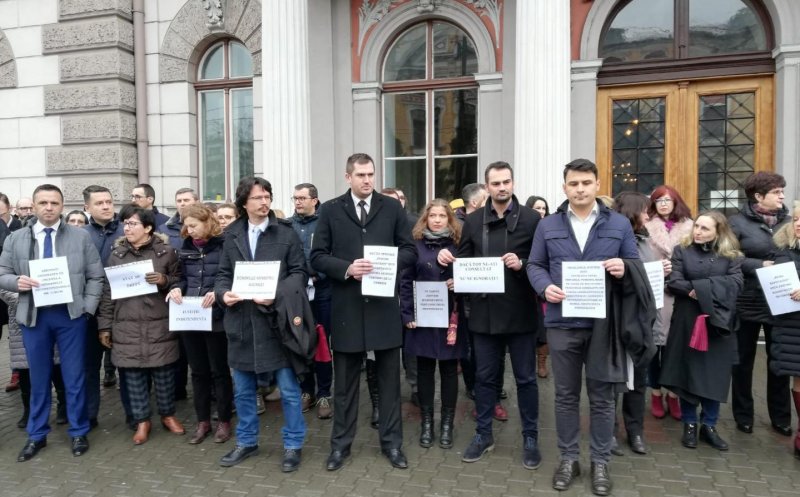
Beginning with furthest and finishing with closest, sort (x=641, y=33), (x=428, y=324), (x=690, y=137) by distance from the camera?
(x=641, y=33)
(x=690, y=137)
(x=428, y=324)

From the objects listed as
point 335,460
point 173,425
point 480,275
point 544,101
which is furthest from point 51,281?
point 544,101

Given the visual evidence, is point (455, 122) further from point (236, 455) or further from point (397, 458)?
point (236, 455)

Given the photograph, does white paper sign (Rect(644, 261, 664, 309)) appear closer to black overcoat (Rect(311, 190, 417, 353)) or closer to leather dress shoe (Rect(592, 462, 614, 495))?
leather dress shoe (Rect(592, 462, 614, 495))

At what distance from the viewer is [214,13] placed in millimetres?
9516

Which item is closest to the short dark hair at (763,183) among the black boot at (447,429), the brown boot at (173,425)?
the black boot at (447,429)

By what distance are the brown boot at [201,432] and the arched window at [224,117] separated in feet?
19.1

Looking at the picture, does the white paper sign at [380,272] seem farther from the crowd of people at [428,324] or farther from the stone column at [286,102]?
the stone column at [286,102]

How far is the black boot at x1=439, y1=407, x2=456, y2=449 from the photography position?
460 cm

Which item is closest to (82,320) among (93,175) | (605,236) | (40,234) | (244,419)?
(40,234)

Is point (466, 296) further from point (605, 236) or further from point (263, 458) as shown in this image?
point (263, 458)

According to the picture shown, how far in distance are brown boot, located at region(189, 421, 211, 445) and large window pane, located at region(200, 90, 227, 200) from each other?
19.4 ft

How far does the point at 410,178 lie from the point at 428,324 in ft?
17.2

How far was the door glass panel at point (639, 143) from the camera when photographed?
8.41 m

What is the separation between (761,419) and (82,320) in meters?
5.64
